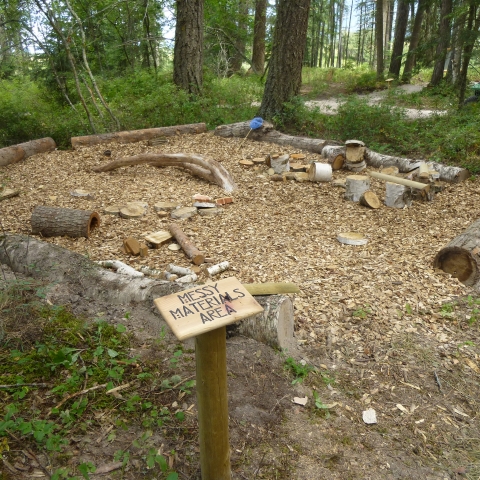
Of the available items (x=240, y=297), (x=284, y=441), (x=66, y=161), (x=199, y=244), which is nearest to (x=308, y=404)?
(x=284, y=441)

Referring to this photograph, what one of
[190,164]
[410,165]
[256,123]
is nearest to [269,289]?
[190,164]

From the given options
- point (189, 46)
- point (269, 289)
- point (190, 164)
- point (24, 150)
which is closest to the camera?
point (269, 289)

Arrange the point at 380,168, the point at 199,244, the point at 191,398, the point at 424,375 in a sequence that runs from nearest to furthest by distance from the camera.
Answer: the point at 191,398 → the point at 424,375 → the point at 199,244 → the point at 380,168

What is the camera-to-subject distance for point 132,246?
14.6ft

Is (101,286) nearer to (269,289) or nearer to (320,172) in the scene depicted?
(269,289)

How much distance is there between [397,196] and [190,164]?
3280mm

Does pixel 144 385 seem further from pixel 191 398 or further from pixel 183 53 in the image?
pixel 183 53

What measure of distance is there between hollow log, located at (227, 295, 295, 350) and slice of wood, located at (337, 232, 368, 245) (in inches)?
75.9

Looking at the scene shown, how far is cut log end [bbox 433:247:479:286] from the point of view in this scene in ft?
12.6

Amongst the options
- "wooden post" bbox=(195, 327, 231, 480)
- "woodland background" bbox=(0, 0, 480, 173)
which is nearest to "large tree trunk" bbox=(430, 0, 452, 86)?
"woodland background" bbox=(0, 0, 480, 173)

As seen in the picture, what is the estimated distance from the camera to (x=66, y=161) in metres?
7.49

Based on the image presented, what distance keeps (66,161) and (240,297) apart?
22.4ft

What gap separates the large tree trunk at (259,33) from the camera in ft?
50.5

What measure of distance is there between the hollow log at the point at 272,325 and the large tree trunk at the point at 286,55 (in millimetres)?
6783
